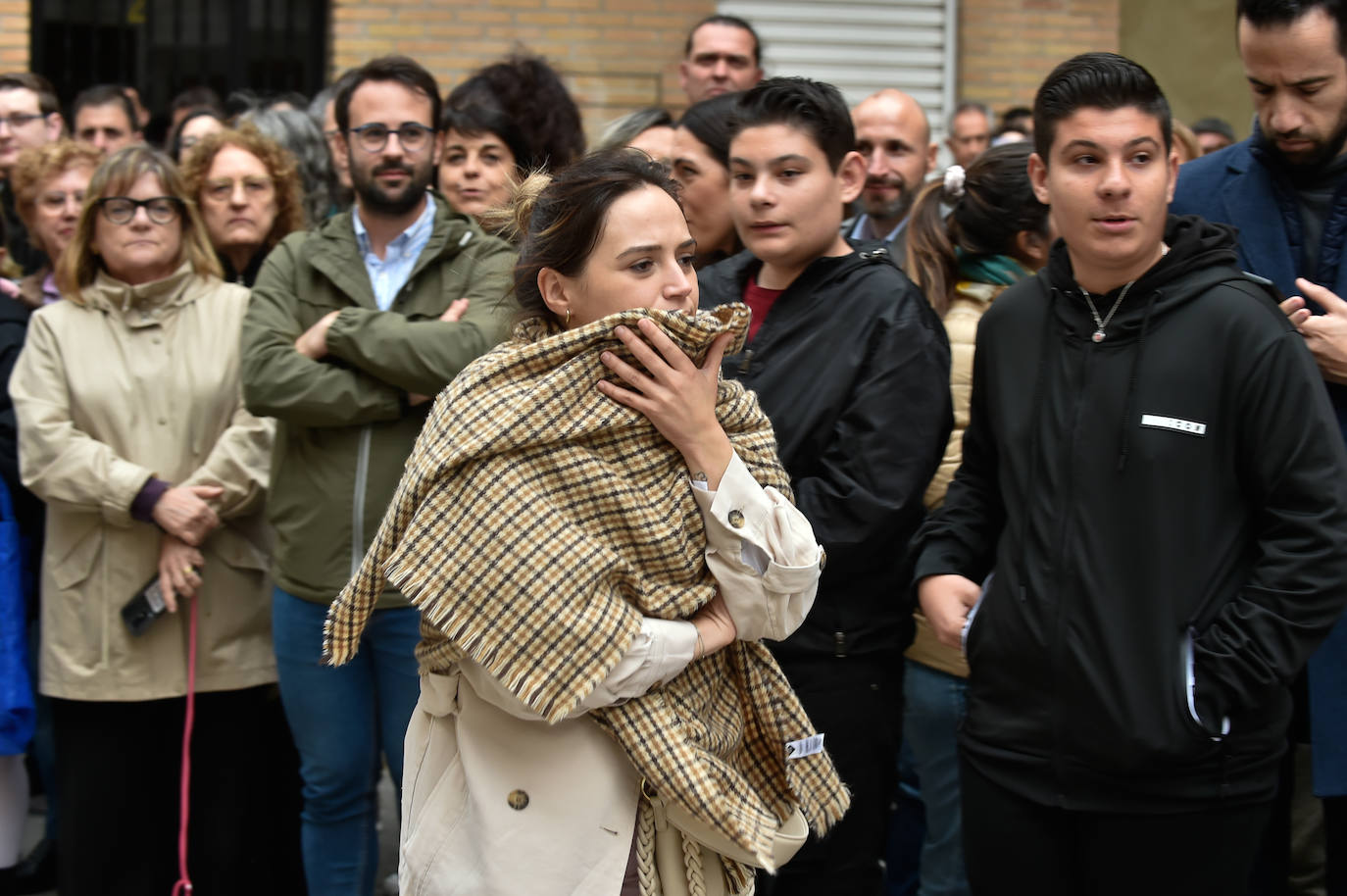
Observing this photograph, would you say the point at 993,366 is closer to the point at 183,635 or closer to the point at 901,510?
the point at 901,510

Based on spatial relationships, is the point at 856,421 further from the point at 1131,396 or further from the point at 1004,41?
the point at 1004,41

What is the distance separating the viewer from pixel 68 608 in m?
4.30

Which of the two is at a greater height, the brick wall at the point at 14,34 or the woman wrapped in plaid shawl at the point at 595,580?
the brick wall at the point at 14,34

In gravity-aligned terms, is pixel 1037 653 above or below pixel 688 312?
below

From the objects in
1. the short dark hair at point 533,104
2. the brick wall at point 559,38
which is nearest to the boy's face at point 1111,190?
the short dark hair at point 533,104

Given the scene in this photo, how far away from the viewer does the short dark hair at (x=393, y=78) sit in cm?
447

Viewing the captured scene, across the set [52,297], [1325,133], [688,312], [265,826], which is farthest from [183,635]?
[1325,133]

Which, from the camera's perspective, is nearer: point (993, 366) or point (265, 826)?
point (993, 366)

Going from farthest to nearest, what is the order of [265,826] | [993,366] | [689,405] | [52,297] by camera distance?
[52,297], [265,826], [993,366], [689,405]

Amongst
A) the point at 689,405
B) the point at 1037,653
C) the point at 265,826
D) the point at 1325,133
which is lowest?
the point at 265,826

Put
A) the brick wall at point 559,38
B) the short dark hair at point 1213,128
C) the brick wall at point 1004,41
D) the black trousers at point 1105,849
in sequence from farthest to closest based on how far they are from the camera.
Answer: the brick wall at point 1004,41 < the brick wall at point 559,38 < the short dark hair at point 1213,128 < the black trousers at point 1105,849

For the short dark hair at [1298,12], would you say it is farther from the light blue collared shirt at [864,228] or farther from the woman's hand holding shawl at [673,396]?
the light blue collared shirt at [864,228]

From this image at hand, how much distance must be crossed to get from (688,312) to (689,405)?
179 mm

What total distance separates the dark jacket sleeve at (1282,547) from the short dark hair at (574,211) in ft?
3.80
